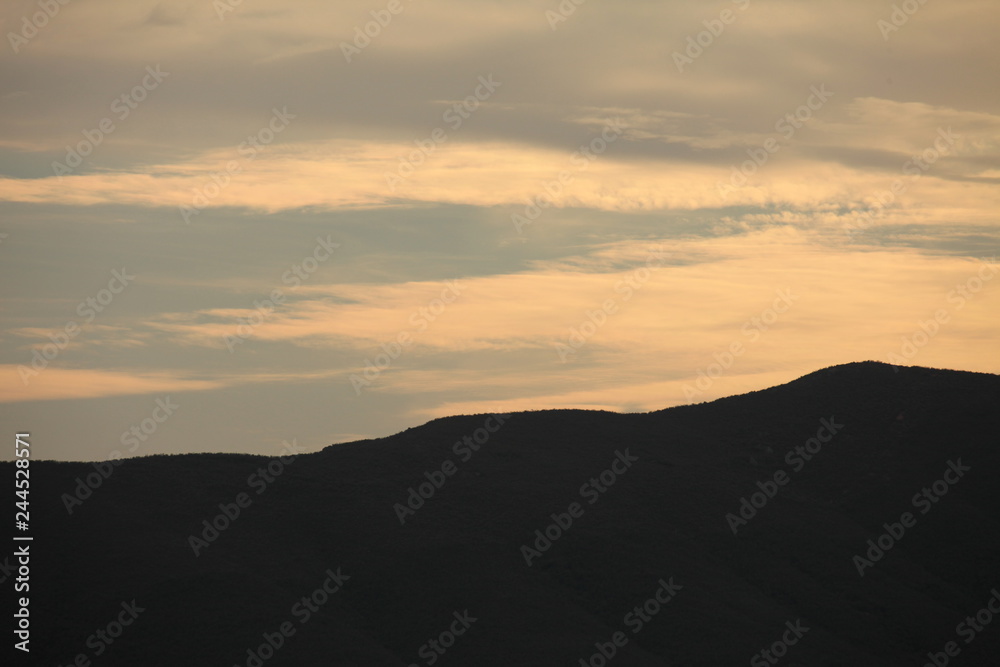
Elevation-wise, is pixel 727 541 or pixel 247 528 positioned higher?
pixel 247 528

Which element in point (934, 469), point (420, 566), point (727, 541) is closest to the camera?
point (420, 566)

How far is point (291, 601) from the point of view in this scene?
58.6 m

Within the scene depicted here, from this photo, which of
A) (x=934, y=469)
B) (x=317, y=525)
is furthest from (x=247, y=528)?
(x=934, y=469)

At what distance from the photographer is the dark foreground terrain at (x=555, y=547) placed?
5638 centimetres

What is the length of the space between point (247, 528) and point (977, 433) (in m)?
66.4

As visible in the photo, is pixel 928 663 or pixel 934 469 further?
pixel 934 469

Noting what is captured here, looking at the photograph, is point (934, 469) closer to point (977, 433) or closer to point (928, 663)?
point (977, 433)

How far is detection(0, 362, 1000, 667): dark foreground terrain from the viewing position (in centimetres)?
5638

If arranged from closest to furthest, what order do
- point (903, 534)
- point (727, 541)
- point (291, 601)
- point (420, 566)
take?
point (291, 601), point (420, 566), point (727, 541), point (903, 534)

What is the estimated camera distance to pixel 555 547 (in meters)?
68.4

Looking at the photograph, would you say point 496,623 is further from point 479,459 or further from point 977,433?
point 977,433

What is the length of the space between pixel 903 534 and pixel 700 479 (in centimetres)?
1701

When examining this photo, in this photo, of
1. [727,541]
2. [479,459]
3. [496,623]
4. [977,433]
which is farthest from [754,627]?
[977,433]

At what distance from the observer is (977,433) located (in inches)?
3423
